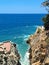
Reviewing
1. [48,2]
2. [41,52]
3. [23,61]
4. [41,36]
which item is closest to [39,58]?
[41,52]

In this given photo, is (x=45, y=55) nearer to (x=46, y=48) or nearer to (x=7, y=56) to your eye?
(x=46, y=48)

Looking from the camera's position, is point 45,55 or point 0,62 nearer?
point 45,55

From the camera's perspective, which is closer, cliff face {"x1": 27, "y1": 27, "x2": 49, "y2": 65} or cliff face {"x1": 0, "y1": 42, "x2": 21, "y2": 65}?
cliff face {"x1": 27, "y1": 27, "x2": 49, "y2": 65}

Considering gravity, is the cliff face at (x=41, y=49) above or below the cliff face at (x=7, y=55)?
above

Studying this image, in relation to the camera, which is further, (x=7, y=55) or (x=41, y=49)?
(x=7, y=55)

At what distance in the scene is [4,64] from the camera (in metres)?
50.7

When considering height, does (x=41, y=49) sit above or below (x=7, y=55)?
above

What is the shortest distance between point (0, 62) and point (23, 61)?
21146 millimetres

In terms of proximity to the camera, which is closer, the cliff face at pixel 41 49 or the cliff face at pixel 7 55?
the cliff face at pixel 41 49

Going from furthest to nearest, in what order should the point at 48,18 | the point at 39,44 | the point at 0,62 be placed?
the point at 0,62, the point at 48,18, the point at 39,44

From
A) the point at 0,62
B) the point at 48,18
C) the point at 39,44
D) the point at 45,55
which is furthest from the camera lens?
the point at 0,62

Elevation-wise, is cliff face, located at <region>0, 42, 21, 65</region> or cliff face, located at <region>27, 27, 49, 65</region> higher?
cliff face, located at <region>27, 27, 49, 65</region>

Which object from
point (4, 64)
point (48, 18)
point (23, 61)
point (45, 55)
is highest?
point (48, 18)

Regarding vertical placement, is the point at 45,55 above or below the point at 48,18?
below
